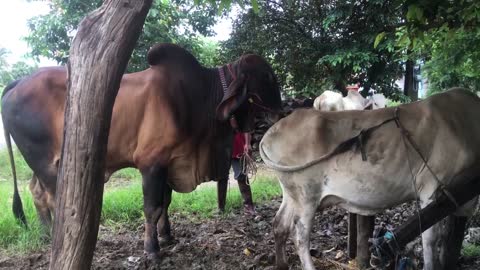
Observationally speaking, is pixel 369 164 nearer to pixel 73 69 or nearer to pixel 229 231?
pixel 73 69

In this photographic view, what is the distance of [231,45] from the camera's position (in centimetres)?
959

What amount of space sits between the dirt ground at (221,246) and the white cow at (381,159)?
2.45 ft

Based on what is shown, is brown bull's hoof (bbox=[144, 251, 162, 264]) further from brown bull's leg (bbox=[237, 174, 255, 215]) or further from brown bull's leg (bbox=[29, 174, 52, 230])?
brown bull's leg (bbox=[237, 174, 255, 215])

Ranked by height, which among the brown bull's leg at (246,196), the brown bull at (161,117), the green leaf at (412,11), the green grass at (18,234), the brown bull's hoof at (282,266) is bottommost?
the brown bull's hoof at (282,266)

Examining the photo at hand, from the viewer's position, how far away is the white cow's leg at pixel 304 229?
3.16m

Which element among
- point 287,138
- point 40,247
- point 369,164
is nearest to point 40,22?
point 40,247

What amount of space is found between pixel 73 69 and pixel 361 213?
199 centimetres

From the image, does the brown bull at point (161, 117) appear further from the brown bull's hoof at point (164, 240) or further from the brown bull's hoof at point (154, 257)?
the brown bull's hoof at point (164, 240)

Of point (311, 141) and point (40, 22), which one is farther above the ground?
point (40, 22)

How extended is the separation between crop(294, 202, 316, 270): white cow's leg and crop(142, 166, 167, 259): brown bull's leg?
125 centimetres

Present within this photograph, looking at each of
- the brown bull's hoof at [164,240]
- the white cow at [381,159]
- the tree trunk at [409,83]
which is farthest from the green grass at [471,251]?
the tree trunk at [409,83]

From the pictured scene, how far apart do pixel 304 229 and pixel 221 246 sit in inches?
54.7

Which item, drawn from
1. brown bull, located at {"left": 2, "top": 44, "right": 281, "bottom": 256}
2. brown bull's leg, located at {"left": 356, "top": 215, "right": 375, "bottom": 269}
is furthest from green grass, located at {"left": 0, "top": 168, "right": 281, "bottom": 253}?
brown bull's leg, located at {"left": 356, "top": 215, "right": 375, "bottom": 269}

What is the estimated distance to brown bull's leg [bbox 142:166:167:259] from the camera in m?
3.91
